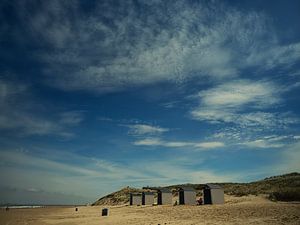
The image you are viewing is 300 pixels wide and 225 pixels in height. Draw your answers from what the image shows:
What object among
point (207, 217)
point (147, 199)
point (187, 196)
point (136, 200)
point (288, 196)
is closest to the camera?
point (207, 217)

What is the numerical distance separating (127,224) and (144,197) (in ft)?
123

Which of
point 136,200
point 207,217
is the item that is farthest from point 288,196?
point 136,200

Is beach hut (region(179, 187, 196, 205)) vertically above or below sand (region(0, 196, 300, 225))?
above

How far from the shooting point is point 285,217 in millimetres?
20250

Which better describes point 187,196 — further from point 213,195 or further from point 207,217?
point 207,217

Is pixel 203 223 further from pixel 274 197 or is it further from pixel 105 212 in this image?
pixel 274 197

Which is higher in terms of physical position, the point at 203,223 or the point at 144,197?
the point at 144,197

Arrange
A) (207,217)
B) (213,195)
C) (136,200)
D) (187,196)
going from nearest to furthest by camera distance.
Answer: (207,217)
(213,195)
(187,196)
(136,200)

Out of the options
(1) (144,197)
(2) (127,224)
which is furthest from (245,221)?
(1) (144,197)

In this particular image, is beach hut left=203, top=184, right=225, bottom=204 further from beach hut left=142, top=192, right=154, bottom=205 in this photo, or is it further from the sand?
beach hut left=142, top=192, right=154, bottom=205

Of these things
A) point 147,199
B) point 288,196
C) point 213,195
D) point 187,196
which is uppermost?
point 147,199

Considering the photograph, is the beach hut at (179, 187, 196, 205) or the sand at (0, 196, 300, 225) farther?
the beach hut at (179, 187, 196, 205)

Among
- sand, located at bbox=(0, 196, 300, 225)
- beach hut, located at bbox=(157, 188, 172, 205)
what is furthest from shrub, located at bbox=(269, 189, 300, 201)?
beach hut, located at bbox=(157, 188, 172, 205)

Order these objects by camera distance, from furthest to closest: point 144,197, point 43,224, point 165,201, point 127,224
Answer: point 144,197 → point 165,201 → point 43,224 → point 127,224
